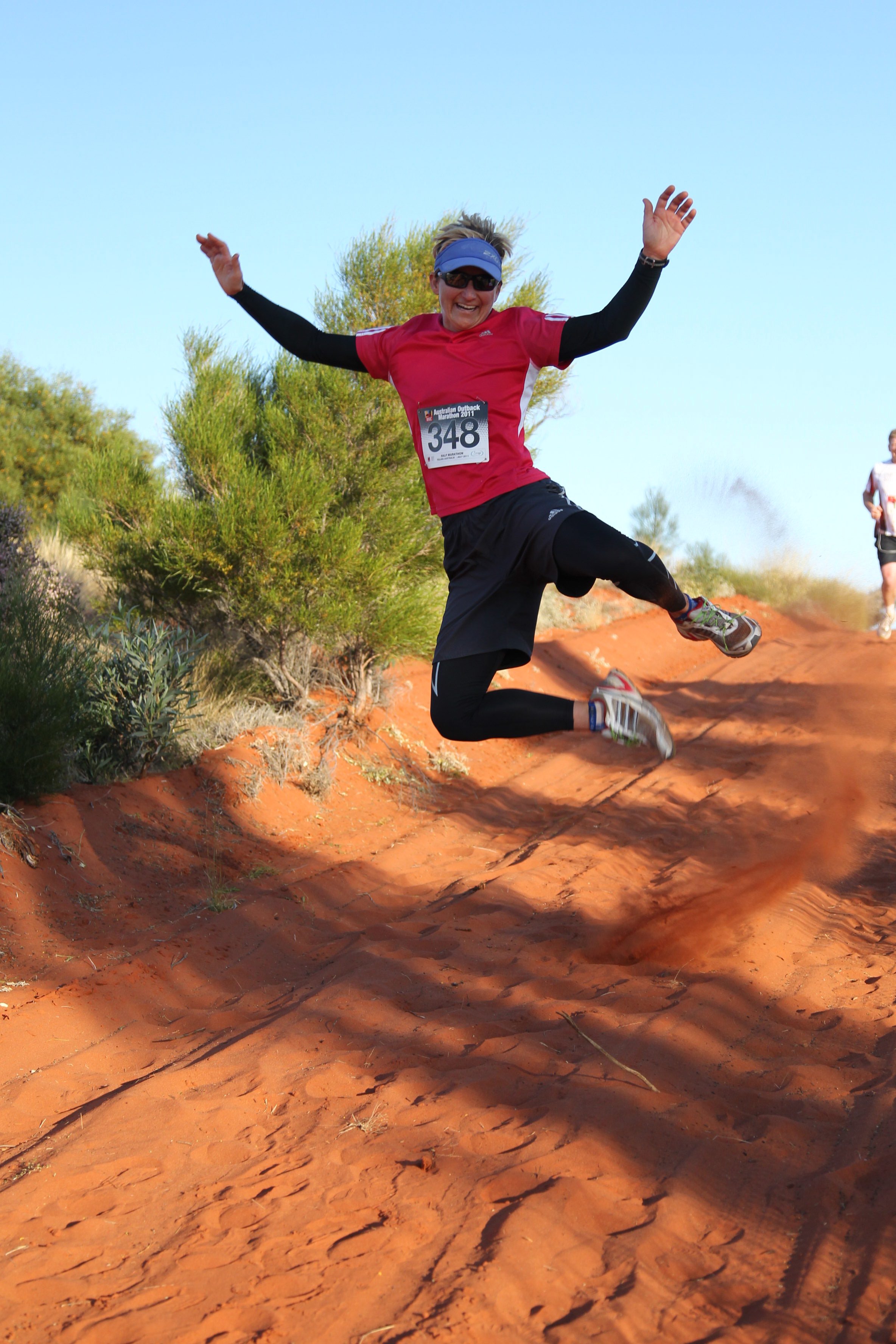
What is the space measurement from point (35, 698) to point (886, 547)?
972cm

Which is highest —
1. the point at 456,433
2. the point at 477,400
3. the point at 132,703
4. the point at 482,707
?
the point at 477,400

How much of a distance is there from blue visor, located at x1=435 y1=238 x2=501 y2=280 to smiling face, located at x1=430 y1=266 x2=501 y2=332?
0.03 m

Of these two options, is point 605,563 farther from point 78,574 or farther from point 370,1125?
point 78,574

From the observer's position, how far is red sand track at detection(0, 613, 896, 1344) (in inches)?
106

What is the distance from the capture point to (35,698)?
7.08 meters

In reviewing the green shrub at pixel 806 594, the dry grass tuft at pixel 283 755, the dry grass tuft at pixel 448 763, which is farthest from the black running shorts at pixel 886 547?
the dry grass tuft at pixel 283 755

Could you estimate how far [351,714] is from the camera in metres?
10.6

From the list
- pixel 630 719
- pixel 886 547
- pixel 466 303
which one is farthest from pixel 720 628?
pixel 886 547

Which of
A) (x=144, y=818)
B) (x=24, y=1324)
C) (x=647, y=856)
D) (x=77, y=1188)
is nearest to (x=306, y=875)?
(x=144, y=818)

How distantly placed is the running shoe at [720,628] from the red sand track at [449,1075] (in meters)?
1.54

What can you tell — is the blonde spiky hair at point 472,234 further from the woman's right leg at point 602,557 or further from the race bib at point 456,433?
the woman's right leg at point 602,557

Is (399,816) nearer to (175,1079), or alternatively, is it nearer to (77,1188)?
(175,1079)

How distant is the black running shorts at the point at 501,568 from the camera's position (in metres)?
4.12

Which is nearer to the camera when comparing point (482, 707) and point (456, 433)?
point (456, 433)
